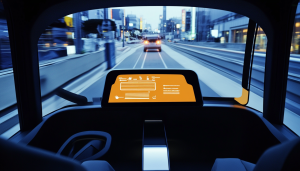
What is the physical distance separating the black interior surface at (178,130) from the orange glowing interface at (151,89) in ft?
0.72

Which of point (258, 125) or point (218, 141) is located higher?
point (258, 125)

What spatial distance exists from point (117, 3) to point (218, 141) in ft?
7.60

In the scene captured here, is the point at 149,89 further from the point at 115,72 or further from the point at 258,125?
the point at 258,125

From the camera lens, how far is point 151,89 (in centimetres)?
279

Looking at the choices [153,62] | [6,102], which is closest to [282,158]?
[6,102]

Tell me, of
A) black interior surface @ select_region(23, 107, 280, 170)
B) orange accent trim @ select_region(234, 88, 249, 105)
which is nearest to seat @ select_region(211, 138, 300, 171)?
black interior surface @ select_region(23, 107, 280, 170)

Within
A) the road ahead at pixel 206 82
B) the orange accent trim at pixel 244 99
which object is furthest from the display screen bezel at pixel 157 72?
the orange accent trim at pixel 244 99

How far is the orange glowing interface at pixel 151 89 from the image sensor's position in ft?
8.91

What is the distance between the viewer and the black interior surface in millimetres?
2948

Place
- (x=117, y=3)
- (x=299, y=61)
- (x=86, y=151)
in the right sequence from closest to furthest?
1. (x=86, y=151)
2. (x=117, y=3)
3. (x=299, y=61)

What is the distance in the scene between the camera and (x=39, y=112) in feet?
9.36

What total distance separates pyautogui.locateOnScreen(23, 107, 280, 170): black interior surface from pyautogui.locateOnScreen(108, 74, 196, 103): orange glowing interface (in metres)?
0.22

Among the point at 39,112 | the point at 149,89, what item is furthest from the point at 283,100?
the point at 39,112

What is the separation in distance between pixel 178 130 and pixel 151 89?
747 millimetres
